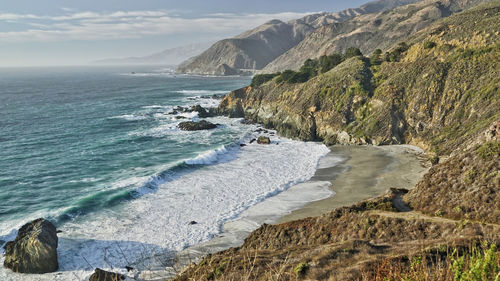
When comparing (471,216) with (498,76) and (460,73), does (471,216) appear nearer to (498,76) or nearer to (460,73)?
(498,76)

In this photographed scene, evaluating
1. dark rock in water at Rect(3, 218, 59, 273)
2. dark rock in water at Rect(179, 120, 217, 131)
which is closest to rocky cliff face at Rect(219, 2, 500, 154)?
dark rock in water at Rect(179, 120, 217, 131)

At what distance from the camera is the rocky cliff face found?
4244 cm

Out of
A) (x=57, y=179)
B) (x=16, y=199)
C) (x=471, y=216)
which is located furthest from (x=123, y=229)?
(x=471, y=216)

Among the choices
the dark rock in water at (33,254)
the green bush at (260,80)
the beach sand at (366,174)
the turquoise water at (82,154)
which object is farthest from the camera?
the green bush at (260,80)

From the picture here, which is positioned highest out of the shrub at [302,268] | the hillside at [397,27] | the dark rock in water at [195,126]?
the hillside at [397,27]

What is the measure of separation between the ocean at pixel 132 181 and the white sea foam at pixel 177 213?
95 millimetres

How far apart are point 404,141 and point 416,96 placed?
7753 millimetres

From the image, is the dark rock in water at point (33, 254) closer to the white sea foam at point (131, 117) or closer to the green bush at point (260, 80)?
the white sea foam at point (131, 117)

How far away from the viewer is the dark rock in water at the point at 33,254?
70.4 ft

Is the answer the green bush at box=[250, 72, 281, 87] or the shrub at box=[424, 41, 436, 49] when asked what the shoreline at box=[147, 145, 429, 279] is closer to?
the shrub at box=[424, 41, 436, 49]

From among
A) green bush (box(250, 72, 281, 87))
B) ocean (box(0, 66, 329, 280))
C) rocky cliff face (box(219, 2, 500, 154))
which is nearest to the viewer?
ocean (box(0, 66, 329, 280))

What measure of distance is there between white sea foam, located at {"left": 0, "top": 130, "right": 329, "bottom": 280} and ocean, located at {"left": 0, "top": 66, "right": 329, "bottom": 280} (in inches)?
3.7

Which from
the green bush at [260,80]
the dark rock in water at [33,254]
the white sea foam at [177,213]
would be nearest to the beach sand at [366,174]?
the white sea foam at [177,213]

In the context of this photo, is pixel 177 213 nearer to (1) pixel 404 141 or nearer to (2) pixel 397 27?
(1) pixel 404 141
